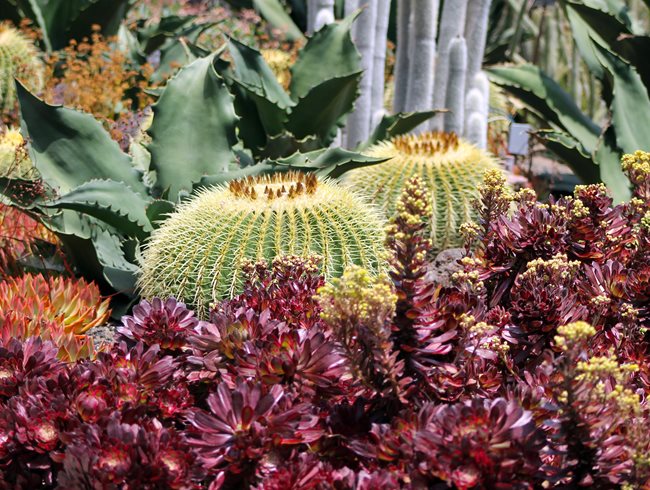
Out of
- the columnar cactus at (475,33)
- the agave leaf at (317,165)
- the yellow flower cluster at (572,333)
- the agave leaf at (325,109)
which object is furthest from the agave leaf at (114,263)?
the columnar cactus at (475,33)

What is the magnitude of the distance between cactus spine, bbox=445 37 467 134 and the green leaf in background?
4034 millimetres

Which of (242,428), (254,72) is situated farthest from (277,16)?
(242,428)

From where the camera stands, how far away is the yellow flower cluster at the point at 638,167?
2.30 meters

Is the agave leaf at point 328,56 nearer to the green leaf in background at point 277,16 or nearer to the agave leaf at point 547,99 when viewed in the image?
the agave leaf at point 547,99

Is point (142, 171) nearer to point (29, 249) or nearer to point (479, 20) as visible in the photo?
point (29, 249)

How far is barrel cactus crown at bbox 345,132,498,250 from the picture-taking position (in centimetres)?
429

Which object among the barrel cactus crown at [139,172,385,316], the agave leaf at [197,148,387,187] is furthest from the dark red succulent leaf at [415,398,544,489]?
the agave leaf at [197,148,387,187]

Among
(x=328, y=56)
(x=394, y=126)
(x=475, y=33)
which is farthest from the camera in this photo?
(x=475, y=33)

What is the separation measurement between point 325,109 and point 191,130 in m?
0.95

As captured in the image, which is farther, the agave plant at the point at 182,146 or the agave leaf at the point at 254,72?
the agave leaf at the point at 254,72

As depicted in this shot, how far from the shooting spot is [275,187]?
133 inches

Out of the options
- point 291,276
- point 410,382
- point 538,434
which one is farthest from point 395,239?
point 291,276

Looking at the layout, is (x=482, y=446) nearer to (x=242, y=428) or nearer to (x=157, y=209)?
(x=242, y=428)

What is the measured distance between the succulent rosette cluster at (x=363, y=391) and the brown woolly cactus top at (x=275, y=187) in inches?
45.1
